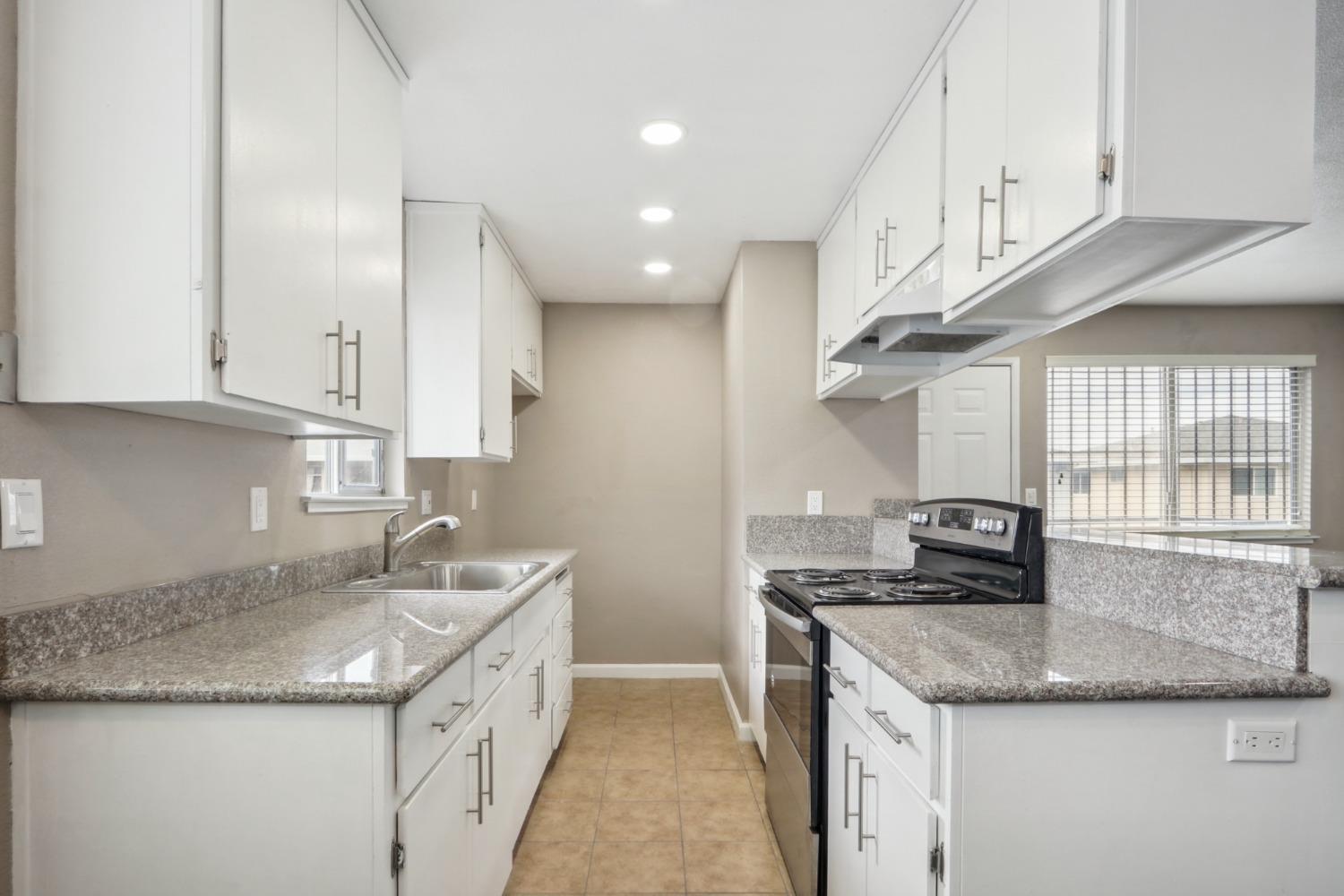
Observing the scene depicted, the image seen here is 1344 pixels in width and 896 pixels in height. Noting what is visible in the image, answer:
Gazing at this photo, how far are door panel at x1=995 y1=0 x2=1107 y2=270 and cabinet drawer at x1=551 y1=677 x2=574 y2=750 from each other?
2502mm

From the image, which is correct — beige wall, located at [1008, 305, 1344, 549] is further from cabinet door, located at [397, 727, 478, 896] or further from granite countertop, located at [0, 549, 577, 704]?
cabinet door, located at [397, 727, 478, 896]

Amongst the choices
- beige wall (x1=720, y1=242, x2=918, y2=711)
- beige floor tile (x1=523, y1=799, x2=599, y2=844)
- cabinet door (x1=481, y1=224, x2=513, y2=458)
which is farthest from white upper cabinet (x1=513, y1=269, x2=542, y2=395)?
beige floor tile (x1=523, y1=799, x2=599, y2=844)

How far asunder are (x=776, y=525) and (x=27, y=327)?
2.77 metres

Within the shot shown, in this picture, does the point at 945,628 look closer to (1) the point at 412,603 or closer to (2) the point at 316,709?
(2) the point at 316,709

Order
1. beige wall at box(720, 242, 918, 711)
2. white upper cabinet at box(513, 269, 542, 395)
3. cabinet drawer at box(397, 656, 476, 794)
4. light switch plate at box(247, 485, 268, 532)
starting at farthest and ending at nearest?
1. white upper cabinet at box(513, 269, 542, 395)
2. beige wall at box(720, 242, 918, 711)
3. light switch plate at box(247, 485, 268, 532)
4. cabinet drawer at box(397, 656, 476, 794)

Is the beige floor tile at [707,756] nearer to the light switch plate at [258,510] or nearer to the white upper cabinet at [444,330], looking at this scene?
the white upper cabinet at [444,330]

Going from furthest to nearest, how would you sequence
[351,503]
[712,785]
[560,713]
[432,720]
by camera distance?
[560,713] < [712,785] < [351,503] < [432,720]

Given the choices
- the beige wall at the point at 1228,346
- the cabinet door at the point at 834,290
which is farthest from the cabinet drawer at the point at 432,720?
the beige wall at the point at 1228,346

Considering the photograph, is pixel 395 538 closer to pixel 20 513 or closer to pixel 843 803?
pixel 20 513

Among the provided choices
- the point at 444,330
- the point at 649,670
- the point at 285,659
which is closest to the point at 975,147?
the point at 285,659

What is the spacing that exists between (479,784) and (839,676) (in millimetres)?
893

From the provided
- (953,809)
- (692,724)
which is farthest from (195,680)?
(692,724)

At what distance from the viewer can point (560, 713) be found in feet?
10.8

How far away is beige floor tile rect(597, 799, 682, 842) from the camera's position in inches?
100
